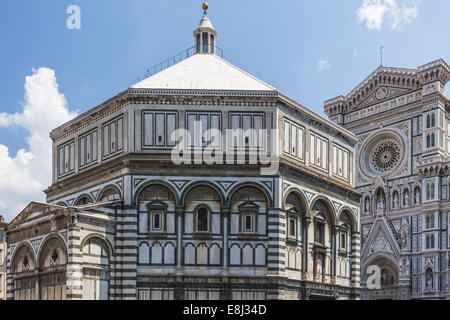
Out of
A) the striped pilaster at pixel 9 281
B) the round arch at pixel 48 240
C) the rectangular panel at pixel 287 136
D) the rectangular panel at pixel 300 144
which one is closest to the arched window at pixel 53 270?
the round arch at pixel 48 240

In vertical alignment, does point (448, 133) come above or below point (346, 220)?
above

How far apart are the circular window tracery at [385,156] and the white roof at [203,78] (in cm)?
3398

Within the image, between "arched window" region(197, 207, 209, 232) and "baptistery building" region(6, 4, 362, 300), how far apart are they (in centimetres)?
5

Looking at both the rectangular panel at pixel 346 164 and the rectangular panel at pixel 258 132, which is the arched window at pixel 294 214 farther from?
the rectangular panel at pixel 346 164

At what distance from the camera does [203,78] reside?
119 ft

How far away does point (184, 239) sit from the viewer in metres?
32.8

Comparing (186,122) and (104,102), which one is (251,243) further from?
(104,102)

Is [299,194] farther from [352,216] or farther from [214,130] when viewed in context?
[352,216]

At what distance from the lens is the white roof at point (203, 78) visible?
35344 millimetres

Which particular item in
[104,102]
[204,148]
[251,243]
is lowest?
[251,243]

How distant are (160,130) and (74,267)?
8.18m
